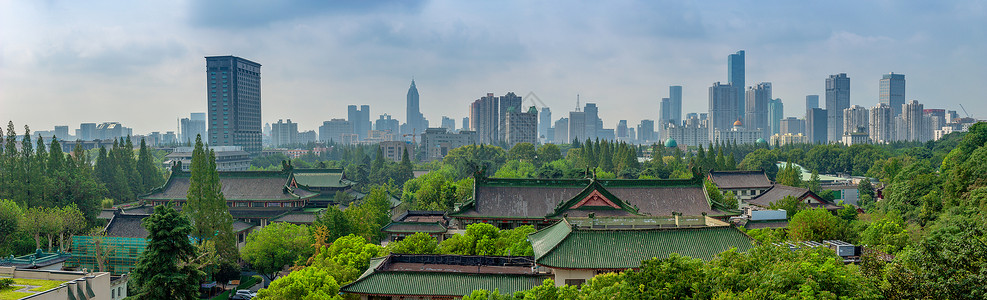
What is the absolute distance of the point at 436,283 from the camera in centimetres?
2444

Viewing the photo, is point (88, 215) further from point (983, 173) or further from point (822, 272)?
point (983, 173)

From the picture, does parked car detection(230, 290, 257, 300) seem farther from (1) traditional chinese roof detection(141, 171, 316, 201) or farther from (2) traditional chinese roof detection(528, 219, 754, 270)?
(2) traditional chinese roof detection(528, 219, 754, 270)

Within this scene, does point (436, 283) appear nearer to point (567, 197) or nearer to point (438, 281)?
point (438, 281)

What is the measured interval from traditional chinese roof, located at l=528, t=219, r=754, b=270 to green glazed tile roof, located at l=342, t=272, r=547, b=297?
140 centimetres

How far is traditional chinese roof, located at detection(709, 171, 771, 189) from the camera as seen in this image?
75.5 m

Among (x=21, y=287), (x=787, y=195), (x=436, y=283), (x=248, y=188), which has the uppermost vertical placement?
(x=248, y=188)

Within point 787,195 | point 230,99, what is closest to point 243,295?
point 787,195

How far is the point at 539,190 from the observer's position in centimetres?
4409

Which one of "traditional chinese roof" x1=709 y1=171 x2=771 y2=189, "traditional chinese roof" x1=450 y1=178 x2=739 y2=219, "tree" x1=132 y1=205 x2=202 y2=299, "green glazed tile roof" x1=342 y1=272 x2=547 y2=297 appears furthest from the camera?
"traditional chinese roof" x1=709 y1=171 x2=771 y2=189

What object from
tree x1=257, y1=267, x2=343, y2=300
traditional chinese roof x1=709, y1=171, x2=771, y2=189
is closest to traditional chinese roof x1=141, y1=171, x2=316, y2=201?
tree x1=257, y1=267, x2=343, y2=300

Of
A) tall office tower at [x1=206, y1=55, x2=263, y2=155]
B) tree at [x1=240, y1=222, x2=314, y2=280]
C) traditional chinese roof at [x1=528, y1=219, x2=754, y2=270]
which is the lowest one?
tree at [x1=240, y1=222, x2=314, y2=280]

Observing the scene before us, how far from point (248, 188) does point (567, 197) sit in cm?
3055

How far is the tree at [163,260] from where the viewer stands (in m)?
26.5

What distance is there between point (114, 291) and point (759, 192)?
65.7 m
